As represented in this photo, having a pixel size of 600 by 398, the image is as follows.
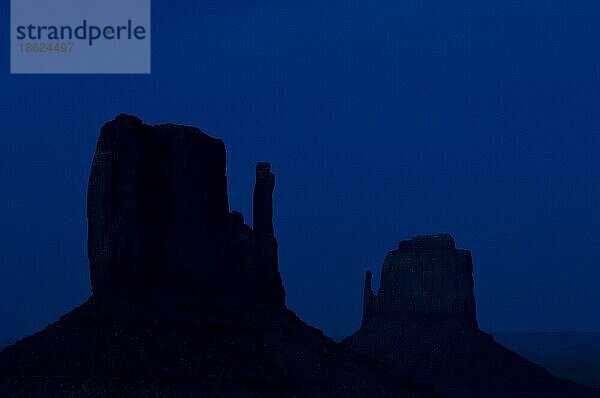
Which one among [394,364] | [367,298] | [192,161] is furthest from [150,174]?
[367,298]

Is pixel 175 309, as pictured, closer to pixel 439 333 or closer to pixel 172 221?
pixel 172 221

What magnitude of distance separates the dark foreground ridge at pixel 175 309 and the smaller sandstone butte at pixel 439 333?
53656mm

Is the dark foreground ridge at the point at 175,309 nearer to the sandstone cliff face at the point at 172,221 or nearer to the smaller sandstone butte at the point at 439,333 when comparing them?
the sandstone cliff face at the point at 172,221

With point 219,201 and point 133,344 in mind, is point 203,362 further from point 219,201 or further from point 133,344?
point 219,201

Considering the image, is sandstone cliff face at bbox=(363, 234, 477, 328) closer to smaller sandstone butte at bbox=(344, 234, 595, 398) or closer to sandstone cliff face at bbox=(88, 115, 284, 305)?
smaller sandstone butte at bbox=(344, 234, 595, 398)

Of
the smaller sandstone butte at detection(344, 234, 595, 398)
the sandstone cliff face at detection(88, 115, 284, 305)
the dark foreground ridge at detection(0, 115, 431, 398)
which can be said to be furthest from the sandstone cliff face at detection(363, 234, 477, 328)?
the sandstone cliff face at detection(88, 115, 284, 305)

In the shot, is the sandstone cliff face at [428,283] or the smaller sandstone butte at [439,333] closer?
the smaller sandstone butte at [439,333]

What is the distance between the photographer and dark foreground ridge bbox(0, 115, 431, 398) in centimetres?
8969

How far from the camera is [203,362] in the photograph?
309ft

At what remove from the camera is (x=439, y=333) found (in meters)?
180

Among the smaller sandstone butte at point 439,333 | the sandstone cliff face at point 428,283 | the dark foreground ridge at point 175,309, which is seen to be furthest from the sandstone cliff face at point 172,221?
the sandstone cliff face at point 428,283

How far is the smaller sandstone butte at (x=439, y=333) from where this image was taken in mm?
163250

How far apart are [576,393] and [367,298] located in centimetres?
4404

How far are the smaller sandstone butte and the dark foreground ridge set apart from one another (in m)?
53.7
